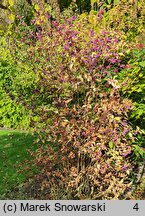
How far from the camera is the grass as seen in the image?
216 inches

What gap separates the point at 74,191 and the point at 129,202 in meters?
0.82

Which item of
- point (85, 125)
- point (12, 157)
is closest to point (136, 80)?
point (85, 125)

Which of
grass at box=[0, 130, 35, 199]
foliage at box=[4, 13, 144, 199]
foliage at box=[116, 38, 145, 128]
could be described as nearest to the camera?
foliage at box=[4, 13, 144, 199]

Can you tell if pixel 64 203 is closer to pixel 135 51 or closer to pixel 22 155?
pixel 135 51

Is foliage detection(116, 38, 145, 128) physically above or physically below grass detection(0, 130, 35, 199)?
above

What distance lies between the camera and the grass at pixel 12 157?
5.48 m

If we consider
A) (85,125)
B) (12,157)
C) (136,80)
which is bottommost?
(12,157)

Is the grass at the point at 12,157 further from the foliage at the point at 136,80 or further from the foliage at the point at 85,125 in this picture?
the foliage at the point at 136,80

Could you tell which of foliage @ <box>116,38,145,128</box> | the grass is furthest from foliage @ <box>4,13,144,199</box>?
the grass

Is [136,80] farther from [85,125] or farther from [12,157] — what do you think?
[12,157]

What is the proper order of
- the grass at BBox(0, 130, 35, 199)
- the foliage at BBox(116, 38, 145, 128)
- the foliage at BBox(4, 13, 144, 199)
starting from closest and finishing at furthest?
the foliage at BBox(4, 13, 144, 199), the foliage at BBox(116, 38, 145, 128), the grass at BBox(0, 130, 35, 199)

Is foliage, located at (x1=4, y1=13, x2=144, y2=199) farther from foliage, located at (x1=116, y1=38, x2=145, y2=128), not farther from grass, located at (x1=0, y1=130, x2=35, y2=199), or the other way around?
grass, located at (x1=0, y1=130, x2=35, y2=199)

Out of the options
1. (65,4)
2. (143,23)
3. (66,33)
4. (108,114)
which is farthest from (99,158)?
(65,4)

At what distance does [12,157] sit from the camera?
693cm
